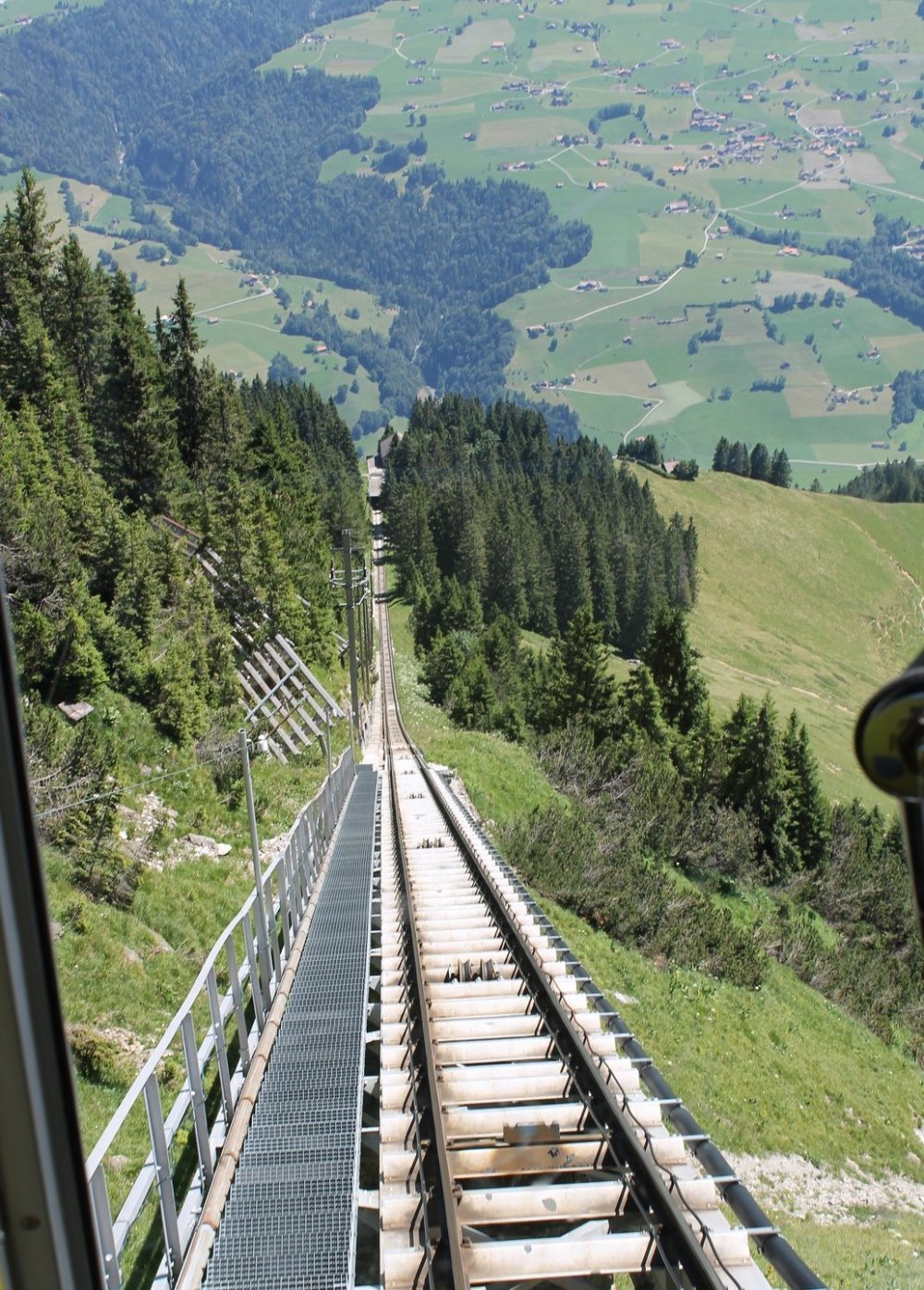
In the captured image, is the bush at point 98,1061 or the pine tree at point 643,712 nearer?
the bush at point 98,1061

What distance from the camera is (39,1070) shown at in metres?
2.38

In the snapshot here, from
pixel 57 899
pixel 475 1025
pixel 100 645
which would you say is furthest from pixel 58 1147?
pixel 100 645

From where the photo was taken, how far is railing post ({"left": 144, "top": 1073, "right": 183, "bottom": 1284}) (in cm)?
587

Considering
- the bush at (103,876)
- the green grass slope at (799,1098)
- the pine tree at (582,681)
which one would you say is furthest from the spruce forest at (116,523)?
the pine tree at (582,681)

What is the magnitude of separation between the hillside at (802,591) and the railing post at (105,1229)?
90476 millimetres

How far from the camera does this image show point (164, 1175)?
5.98 m

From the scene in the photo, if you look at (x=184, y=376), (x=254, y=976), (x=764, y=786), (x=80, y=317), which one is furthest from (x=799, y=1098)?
(x=184, y=376)

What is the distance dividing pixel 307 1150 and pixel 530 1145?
5.08 ft

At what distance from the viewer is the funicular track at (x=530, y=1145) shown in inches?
239

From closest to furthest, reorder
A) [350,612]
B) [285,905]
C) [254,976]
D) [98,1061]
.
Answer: [254,976], [98,1061], [285,905], [350,612]

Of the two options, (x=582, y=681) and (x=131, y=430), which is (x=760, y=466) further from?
(x=131, y=430)

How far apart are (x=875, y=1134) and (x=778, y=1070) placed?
5.04 ft

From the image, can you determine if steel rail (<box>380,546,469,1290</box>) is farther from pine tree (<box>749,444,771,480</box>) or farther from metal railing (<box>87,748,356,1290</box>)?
pine tree (<box>749,444,771,480</box>)

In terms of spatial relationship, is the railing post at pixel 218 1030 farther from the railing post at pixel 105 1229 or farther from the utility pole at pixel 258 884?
the railing post at pixel 105 1229
